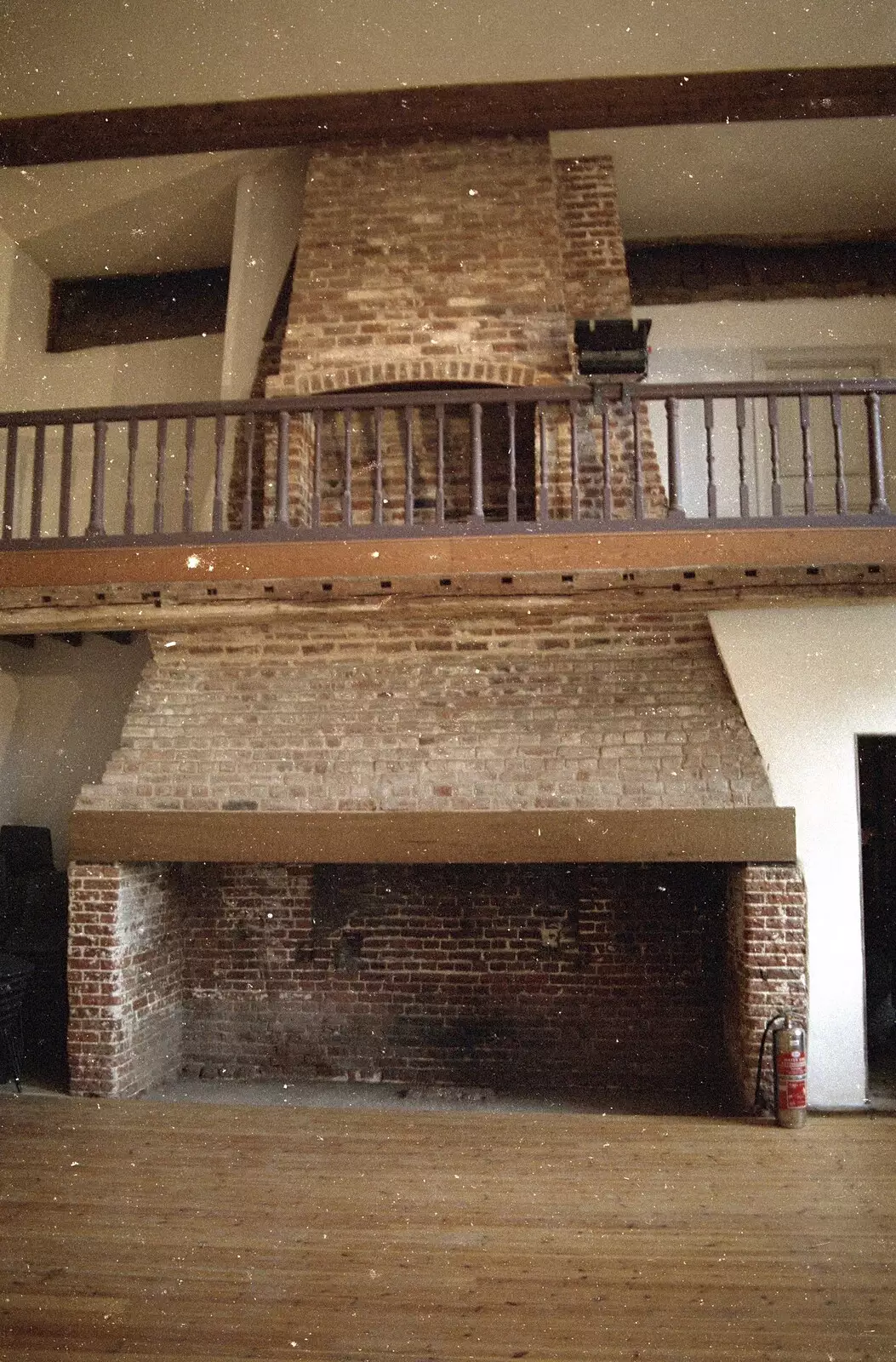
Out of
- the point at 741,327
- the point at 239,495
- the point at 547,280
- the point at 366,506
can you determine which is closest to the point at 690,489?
the point at 741,327

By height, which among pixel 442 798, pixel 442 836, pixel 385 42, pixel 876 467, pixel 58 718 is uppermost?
pixel 385 42

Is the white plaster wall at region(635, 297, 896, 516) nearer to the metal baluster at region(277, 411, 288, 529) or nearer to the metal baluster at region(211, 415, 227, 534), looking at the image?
the metal baluster at region(277, 411, 288, 529)

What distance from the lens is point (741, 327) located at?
713 cm

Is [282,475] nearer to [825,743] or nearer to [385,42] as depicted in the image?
[385,42]

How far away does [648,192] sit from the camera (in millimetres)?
6910

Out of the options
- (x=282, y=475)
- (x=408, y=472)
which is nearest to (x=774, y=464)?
(x=408, y=472)

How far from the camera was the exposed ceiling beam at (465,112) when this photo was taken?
600 cm

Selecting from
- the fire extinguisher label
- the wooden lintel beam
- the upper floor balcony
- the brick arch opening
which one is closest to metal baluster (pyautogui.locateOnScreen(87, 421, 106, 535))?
the upper floor balcony

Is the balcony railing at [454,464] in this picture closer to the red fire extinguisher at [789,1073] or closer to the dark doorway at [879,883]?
the dark doorway at [879,883]

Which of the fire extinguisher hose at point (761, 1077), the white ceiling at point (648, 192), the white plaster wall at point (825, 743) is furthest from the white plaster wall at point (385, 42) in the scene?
the fire extinguisher hose at point (761, 1077)

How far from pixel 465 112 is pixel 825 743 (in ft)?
15.0

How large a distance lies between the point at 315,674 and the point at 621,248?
3647mm

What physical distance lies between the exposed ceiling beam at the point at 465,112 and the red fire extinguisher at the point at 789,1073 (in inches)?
220

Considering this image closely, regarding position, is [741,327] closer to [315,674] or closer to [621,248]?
[621,248]
